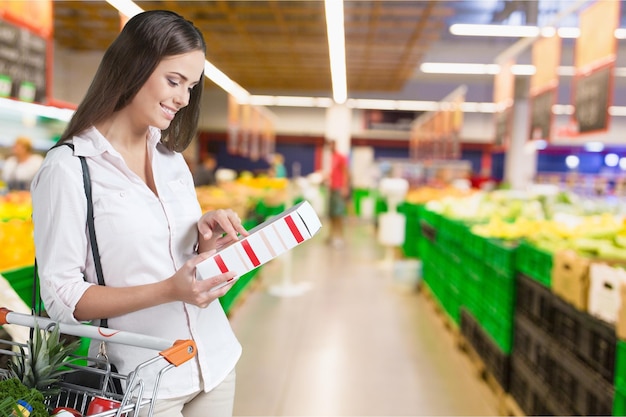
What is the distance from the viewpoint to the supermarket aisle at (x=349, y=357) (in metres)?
3.94

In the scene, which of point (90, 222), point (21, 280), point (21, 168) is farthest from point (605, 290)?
point (21, 168)

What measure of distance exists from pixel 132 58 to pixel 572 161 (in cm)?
2704

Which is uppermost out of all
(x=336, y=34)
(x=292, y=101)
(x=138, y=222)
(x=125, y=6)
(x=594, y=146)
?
(x=292, y=101)

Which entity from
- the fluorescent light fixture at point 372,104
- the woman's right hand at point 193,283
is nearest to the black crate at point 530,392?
the woman's right hand at point 193,283

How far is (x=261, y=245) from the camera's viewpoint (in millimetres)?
1245

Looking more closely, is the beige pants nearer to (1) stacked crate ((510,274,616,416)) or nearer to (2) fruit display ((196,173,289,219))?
(1) stacked crate ((510,274,616,416))

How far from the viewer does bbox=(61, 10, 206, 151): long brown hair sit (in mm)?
1269

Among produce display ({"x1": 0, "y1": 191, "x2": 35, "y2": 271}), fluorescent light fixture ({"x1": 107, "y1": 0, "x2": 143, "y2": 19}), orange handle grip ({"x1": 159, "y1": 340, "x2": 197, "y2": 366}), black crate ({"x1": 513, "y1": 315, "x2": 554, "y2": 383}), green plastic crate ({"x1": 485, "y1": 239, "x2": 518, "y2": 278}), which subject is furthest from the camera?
green plastic crate ({"x1": 485, "y1": 239, "x2": 518, "y2": 278})

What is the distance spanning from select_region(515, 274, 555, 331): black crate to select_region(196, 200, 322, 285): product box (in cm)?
251

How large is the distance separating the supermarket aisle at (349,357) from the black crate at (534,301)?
2.41 feet

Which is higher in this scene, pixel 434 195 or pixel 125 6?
pixel 125 6

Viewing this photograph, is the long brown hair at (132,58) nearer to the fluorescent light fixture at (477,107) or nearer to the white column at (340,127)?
the white column at (340,127)

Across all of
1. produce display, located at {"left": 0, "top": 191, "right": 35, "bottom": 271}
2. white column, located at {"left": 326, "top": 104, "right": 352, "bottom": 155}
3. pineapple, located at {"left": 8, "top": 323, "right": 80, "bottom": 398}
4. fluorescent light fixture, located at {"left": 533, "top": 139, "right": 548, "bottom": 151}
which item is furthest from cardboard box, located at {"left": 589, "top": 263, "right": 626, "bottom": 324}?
white column, located at {"left": 326, "top": 104, "right": 352, "bottom": 155}

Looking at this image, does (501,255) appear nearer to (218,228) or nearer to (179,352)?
(218,228)
